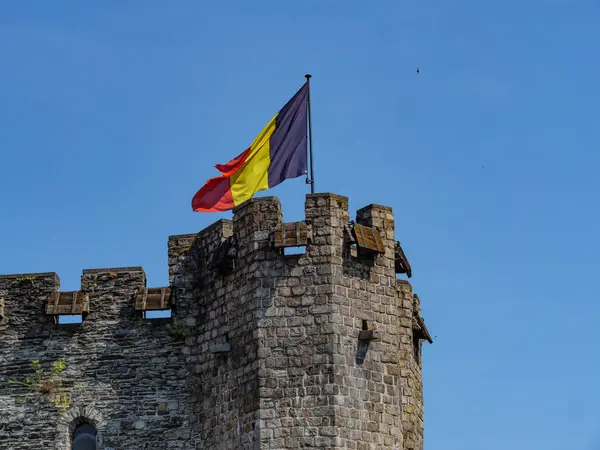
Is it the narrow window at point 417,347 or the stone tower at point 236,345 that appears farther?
the narrow window at point 417,347

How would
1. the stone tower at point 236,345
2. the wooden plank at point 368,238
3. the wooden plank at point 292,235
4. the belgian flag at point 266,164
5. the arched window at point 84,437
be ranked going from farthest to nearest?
the belgian flag at point 266,164 → the arched window at point 84,437 → the wooden plank at point 368,238 → the wooden plank at point 292,235 → the stone tower at point 236,345

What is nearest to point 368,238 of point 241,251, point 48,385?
point 241,251

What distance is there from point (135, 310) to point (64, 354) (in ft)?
6.63

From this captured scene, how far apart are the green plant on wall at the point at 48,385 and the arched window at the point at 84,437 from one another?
63 cm

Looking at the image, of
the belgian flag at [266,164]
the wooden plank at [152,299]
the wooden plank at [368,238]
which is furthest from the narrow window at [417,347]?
the wooden plank at [152,299]

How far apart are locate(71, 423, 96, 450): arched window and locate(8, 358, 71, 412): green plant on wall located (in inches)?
24.9

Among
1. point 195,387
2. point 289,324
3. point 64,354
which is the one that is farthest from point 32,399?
point 289,324

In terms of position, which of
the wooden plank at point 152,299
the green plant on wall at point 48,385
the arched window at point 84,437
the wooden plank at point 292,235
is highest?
the wooden plank at point 292,235

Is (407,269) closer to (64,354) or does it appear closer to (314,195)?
(314,195)

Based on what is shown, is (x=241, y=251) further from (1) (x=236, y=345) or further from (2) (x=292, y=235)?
(1) (x=236, y=345)

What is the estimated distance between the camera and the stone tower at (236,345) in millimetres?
37812

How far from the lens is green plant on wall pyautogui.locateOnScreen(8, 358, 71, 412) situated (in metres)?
40.8

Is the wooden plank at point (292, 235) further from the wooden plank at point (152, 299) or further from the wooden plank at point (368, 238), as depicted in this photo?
the wooden plank at point (152, 299)

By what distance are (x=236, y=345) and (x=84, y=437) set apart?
15.2 ft
